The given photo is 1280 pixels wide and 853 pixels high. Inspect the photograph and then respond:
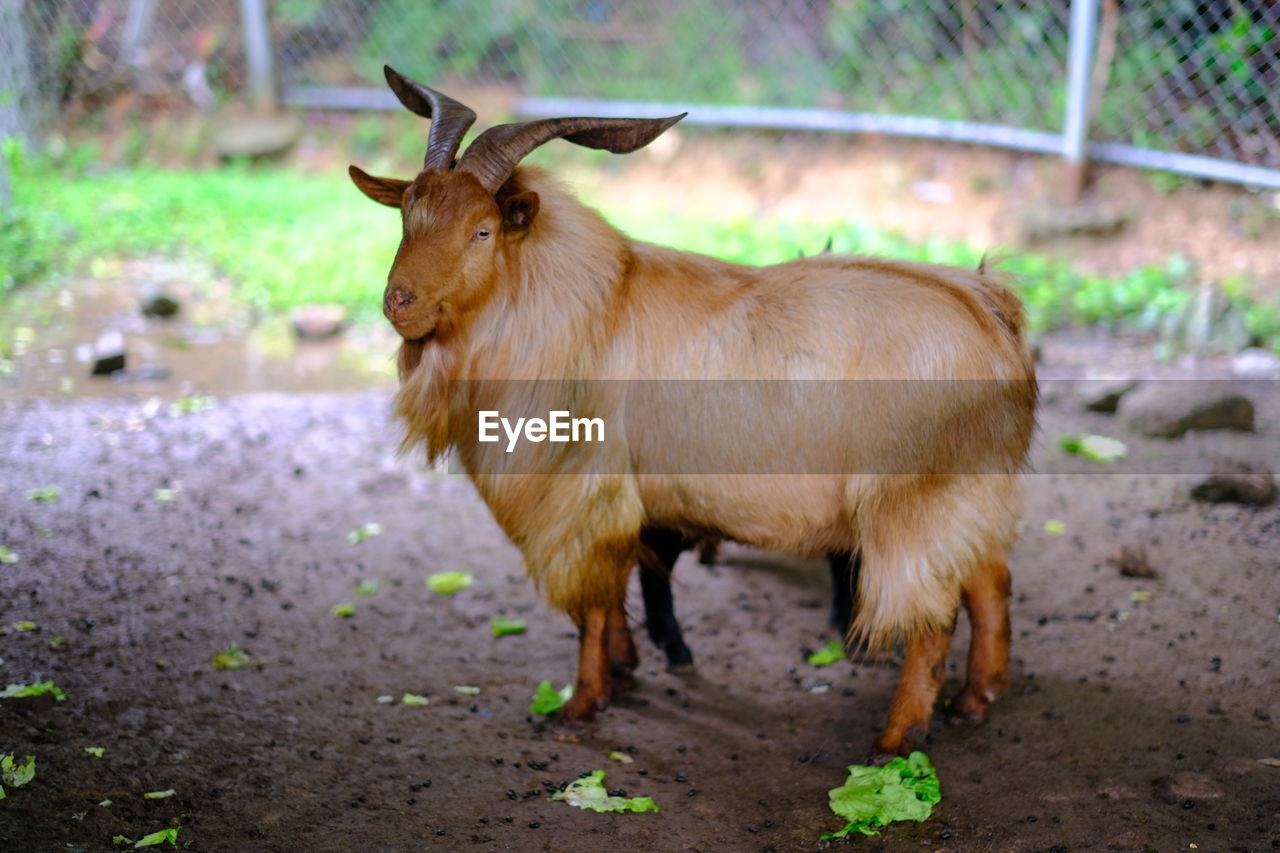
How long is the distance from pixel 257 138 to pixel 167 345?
15.2ft

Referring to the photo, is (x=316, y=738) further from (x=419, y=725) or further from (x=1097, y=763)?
(x=1097, y=763)

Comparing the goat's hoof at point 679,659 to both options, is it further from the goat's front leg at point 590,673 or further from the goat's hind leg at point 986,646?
the goat's hind leg at point 986,646

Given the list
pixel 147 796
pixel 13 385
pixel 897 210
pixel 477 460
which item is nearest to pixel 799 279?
pixel 477 460

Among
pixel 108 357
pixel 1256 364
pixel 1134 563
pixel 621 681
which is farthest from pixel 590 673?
pixel 1256 364

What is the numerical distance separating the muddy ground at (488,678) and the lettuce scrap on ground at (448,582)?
0.04 metres

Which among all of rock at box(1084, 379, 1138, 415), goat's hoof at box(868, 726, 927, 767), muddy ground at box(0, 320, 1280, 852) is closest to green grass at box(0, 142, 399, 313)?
muddy ground at box(0, 320, 1280, 852)

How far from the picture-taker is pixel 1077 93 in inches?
337

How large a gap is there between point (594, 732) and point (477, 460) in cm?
110

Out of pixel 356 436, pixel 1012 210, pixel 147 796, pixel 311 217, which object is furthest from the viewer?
pixel 311 217

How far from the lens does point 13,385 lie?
6879mm

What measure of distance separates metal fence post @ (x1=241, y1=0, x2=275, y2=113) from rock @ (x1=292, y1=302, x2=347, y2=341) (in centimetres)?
489

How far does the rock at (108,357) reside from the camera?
23.3ft

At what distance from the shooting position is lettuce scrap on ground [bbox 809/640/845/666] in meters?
4.67

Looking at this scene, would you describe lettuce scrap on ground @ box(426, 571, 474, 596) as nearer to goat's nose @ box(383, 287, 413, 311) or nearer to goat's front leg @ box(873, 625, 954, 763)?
goat's nose @ box(383, 287, 413, 311)
